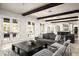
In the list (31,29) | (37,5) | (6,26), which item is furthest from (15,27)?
(37,5)

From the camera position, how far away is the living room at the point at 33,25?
1790mm

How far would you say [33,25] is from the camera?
7.21 feet

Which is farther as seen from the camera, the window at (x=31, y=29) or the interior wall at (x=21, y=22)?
the window at (x=31, y=29)

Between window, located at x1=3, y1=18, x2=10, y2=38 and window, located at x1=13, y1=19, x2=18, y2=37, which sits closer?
window, located at x1=3, y1=18, x2=10, y2=38

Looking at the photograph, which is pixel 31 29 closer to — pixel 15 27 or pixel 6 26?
pixel 15 27

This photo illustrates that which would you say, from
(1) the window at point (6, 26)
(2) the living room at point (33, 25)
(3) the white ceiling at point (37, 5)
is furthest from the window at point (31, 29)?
(1) the window at point (6, 26)

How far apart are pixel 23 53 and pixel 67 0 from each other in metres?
1.76

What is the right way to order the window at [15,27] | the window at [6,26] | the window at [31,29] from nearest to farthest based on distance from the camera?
the window at [6,26], the window at [15,27], the window at [31,29]

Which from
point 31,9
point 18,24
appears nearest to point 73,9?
point 31,9

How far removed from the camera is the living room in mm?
1790

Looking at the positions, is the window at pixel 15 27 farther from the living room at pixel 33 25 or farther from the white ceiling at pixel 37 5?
the white ceiling at pixel 37 5

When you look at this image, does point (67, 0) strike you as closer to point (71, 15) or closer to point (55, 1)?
point (55, 1)

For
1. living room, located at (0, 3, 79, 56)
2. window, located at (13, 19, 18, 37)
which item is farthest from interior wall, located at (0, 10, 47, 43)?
window, located at (13, 19, 18, 37)

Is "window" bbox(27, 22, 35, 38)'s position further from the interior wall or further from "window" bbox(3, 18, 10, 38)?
"window" bbox(3, 18, 10, 38)
